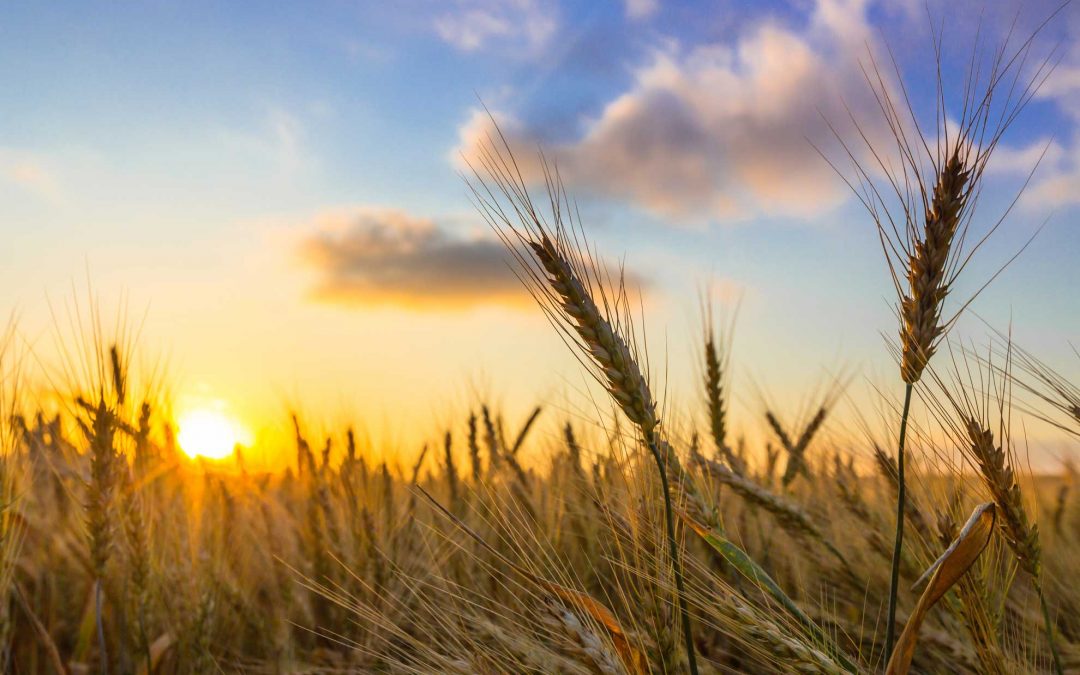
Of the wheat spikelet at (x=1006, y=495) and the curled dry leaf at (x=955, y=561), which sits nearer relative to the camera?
the curled dry leaf at (x=955, y=561)

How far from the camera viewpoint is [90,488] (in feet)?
8.09

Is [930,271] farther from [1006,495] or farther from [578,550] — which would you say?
[578,550]

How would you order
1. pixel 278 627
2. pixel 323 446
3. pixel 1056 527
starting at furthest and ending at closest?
pixel 1056 527, pixel 323 446, pixel 278 627

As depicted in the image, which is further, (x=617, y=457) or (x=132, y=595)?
(x=132, y=595)

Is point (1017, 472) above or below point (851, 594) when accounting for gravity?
above

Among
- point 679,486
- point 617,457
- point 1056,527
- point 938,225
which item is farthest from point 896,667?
point 1056,527

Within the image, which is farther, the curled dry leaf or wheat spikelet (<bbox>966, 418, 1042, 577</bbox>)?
wheat spikelet (<bbox>966, 418, 1042, 577</bbox>)

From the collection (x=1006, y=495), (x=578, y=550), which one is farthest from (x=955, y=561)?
(x=578, y=550)

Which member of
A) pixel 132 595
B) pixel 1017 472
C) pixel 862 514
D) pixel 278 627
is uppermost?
pixel 1017 472

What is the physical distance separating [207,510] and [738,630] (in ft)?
10.1

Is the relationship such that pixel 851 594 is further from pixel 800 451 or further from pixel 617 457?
pixel 617 457

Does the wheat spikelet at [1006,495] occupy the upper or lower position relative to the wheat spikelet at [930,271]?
lower

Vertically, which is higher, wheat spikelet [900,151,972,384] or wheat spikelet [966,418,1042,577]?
wheat spikelet [900,151,972,384]

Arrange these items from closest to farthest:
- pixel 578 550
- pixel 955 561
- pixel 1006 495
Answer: pixel 955 561, pixel 1006 495, pixel 578 550
